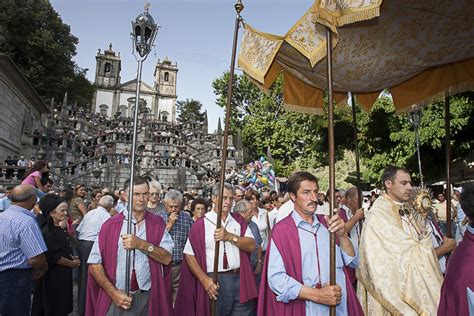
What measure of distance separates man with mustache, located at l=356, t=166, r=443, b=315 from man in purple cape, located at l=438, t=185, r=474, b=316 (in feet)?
2.29

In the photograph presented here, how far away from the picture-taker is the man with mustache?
337cm

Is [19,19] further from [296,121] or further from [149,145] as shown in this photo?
[296,121]

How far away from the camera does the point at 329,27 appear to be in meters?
3.40

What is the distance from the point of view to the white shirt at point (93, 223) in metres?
6.69

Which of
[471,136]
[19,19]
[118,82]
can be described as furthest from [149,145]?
[118,82]

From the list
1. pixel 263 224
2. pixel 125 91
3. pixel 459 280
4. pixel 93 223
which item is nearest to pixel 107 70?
pixel 125 91

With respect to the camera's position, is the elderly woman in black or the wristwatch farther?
the elderly woman in black

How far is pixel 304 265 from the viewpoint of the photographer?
3.02 m

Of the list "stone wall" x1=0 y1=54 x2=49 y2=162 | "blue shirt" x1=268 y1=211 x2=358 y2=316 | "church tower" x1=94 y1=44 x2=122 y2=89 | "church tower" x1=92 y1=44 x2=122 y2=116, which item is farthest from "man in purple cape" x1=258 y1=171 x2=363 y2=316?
"church tower" x1=94 y1=44 x2=122 y2=89

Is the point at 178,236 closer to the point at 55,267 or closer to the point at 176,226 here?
the point at 176,226

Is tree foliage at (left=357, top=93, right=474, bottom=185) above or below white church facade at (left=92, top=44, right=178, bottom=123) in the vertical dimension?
below

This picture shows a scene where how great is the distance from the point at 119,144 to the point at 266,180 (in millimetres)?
15396

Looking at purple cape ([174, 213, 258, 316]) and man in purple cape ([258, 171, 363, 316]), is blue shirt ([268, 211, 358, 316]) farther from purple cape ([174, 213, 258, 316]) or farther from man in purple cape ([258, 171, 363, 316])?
purple cape ([174, 213, 258, 316])

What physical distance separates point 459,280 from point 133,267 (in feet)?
9.20
